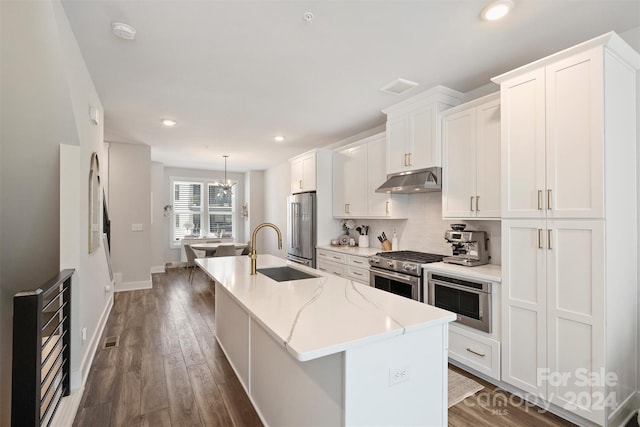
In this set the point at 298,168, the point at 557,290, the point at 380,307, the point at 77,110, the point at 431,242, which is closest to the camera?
the point at 380,307

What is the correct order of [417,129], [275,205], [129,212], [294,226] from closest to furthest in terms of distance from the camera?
[417,129]
[294,226]
[129,212]
[275,205]

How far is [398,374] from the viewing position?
4.42ft

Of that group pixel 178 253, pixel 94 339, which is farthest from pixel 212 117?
pixel 178 253

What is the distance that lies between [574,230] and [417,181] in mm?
1399

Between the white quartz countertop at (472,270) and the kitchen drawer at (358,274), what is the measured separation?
0.95 metres

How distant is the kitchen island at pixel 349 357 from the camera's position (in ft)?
4.03

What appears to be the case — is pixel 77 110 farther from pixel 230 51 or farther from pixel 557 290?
pixel 557 290

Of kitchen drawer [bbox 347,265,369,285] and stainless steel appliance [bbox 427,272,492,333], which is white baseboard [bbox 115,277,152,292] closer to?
kitchen drawer [bbox 347,265,369,285]

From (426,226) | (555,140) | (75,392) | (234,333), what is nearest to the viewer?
(555,140)

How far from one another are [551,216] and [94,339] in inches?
163

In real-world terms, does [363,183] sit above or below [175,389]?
above

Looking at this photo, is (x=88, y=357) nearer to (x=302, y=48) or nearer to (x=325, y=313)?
(x=325, y=313)

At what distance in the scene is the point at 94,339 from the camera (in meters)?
3.08

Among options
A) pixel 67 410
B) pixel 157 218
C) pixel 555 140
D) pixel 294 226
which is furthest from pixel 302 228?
pixel 157 218
